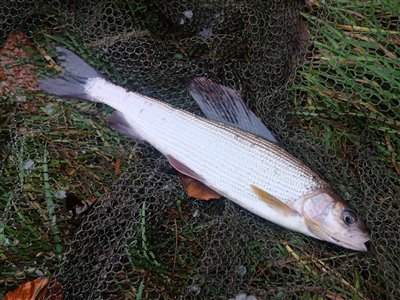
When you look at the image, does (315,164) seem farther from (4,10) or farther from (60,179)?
(4,10)

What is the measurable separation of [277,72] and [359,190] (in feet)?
2.64

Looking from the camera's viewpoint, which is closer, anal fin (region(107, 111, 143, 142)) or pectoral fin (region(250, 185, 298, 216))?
pectoral fin (region(250, 185, 298, 216))

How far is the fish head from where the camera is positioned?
2539 mm

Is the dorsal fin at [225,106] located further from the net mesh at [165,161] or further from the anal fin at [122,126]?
the anal fin at [122,126]

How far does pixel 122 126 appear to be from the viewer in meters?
2.85

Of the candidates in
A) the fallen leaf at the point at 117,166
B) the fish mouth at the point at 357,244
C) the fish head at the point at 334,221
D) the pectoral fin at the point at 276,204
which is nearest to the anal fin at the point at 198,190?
the pectoral fin at the point at 276,204

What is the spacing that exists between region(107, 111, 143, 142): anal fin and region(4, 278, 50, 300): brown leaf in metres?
0.88

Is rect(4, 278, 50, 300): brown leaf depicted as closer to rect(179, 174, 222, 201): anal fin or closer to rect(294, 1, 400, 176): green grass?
rect(179, 174, 222, 201): anal fin

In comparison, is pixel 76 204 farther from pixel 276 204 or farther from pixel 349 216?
pixel 349 216

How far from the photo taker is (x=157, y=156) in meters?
2.88

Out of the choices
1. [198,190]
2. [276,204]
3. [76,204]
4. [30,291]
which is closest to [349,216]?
[276,204]

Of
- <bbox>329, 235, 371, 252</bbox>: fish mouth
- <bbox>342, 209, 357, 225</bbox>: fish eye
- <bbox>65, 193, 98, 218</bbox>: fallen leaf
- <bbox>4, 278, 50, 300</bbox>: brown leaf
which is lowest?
<bbox>4, 278, 50, 300</bbox>: brown leaf

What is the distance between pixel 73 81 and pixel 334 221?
1613 mm

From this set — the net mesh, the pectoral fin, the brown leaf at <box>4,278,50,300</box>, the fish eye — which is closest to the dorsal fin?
the net mesh
